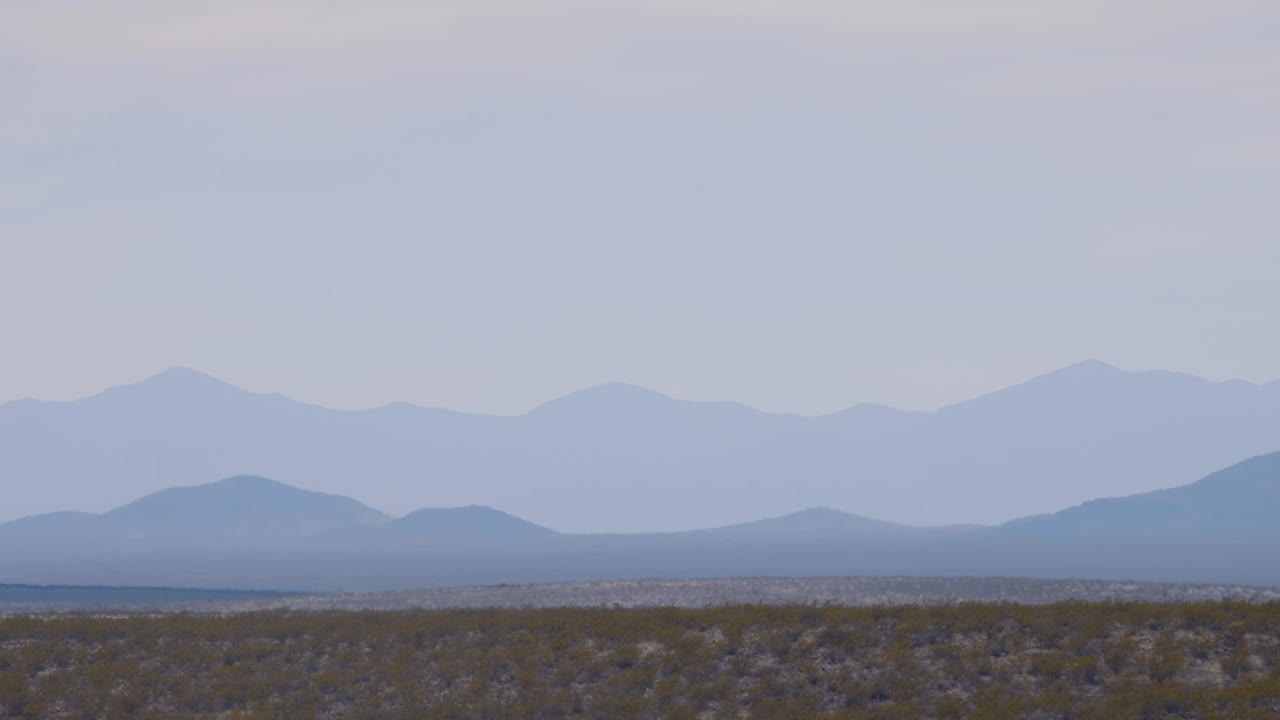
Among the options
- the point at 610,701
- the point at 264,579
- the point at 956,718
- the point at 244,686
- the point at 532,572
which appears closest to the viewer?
the point at 956,718

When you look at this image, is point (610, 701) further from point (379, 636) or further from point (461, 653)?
point (379, 636)

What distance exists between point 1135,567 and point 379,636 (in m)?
175

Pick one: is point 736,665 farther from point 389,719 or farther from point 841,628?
point 389,719

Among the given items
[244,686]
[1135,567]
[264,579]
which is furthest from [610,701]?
[1135,567]

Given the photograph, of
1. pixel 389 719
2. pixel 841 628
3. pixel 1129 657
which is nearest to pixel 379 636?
pixel 389 719

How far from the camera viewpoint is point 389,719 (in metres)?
28.8

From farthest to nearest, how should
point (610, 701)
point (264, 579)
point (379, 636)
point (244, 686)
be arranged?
point (264, 579) < point (379, 636) < point (244, 686) < point (610, 701)

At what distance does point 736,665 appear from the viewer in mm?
30109

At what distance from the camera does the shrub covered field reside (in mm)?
27734

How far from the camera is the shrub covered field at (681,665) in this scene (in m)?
27.7

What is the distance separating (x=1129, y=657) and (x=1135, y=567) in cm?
17482

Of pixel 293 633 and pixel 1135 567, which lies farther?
pixel 1135 567

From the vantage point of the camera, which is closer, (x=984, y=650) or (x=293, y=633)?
(x=984, y=650)

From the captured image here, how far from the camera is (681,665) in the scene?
3023 centimetres
